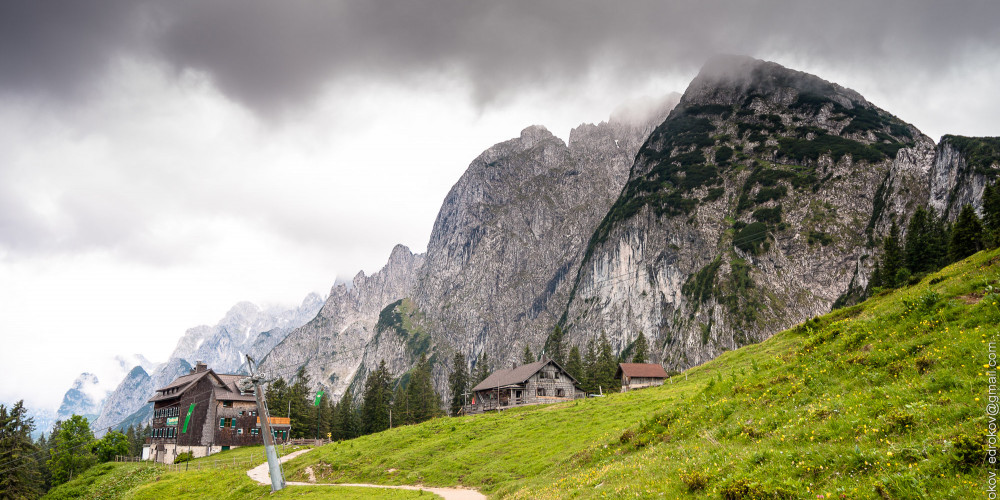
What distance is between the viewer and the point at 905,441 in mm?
11672

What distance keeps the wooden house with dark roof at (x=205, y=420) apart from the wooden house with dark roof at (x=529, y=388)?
36.1 m

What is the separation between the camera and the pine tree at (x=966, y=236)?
72.8 meters

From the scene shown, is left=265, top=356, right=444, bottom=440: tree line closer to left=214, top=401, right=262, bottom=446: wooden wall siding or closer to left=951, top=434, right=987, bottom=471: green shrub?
left=214, top=401, right=262, bottom=446: wooden wall siding

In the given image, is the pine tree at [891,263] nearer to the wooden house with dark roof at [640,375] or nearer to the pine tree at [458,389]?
the wooden house with dark roof at [640,375]

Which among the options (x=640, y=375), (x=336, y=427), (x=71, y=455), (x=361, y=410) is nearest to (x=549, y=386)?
(x=640, y=375)

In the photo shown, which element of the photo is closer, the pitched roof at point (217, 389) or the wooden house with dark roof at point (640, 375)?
the pitched roof at point (217, 389)

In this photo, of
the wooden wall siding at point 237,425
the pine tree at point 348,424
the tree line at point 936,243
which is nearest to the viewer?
the tree line at point 936,243

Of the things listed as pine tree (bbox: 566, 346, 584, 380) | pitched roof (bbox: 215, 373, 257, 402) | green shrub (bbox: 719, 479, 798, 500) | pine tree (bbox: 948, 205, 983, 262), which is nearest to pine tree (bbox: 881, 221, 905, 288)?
pine tree (bbox: 948, 205, 983, 262)

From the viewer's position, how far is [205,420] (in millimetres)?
84125

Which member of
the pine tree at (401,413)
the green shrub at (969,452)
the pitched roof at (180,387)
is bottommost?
the pine tree at (401,413)

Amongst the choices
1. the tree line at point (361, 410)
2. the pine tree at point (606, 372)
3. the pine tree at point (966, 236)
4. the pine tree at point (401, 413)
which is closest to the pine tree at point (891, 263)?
the pine tree at point (966, 236)

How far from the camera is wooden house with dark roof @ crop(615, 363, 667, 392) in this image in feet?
330

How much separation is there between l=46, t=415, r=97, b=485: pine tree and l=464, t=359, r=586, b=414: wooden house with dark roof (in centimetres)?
6493

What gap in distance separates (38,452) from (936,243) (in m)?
161
